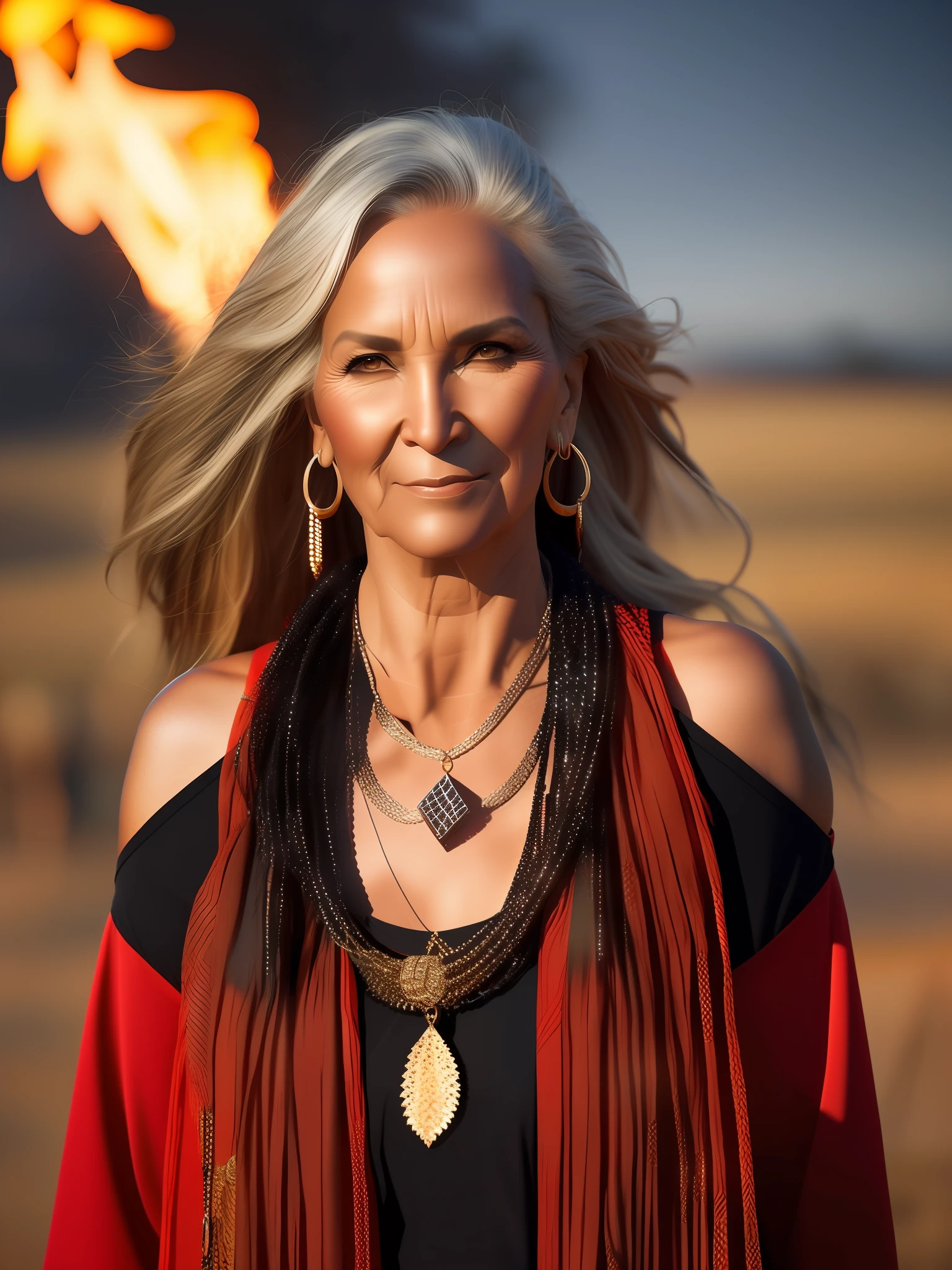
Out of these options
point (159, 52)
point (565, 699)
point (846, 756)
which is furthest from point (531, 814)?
point (159, 52)

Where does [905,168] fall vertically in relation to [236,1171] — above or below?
above

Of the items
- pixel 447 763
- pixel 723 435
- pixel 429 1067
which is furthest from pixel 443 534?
pixel 723 435

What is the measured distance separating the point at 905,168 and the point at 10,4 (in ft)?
4.99

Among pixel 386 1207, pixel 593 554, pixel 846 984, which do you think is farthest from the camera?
pixel 593 554

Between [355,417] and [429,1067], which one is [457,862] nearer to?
[429,1067]

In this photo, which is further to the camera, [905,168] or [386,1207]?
[905,168]

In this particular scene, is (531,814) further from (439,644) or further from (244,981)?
(244,981)

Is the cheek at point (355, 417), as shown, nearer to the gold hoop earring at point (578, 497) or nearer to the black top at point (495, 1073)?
the gold hoop earring at point (578, 497)

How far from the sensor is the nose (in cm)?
110

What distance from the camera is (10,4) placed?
199 centimetres

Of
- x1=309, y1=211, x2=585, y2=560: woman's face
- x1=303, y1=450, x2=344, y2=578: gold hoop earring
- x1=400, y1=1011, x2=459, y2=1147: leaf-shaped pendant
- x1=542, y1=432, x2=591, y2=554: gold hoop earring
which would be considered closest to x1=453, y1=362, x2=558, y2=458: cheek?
x1=309, y1=211, x2=585, y2=560: woman's face

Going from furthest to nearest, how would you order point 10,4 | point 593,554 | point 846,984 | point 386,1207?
point 10,4 → point 593,554 → point 846,984 → point 386,1207

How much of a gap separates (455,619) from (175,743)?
35 centimetres

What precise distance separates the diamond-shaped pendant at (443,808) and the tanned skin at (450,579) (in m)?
0.02
